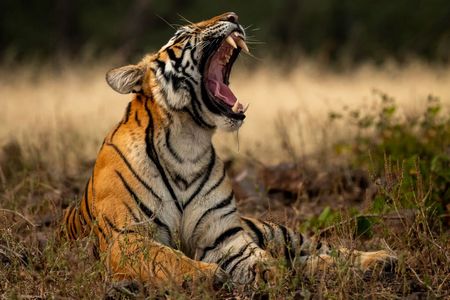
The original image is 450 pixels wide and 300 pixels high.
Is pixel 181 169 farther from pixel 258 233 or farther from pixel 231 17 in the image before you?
pixel 231 17

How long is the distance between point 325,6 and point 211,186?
24.0 metres

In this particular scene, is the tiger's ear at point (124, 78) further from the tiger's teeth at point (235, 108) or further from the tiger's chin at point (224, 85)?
the tiger's teeth at point (235, 108)

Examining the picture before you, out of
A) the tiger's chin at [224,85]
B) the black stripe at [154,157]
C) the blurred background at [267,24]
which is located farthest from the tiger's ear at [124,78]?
the blurred background at [267,24]

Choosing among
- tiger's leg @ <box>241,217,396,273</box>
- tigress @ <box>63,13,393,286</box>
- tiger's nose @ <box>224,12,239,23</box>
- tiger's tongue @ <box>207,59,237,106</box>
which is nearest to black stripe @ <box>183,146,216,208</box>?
tigress @ <box>63,13,393,286</box>

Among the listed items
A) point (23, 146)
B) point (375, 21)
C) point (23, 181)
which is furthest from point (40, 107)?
point (375, 21)

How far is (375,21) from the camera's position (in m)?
26.7

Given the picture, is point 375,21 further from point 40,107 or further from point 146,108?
point 146,108

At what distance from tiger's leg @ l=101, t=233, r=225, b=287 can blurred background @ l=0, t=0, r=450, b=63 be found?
56.8ft

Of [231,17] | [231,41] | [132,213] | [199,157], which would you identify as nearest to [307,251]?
[199,157]

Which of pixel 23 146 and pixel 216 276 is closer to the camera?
pixel 216 276

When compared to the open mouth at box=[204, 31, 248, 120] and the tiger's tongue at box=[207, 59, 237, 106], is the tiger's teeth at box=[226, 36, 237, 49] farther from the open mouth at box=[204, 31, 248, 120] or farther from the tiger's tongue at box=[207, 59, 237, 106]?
the tiger's tongue at box=[207, 59, 237, 106]

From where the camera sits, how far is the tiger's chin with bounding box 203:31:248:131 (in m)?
4.56

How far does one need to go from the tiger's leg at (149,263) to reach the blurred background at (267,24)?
1732 centimetres

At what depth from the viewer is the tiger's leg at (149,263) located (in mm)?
3869
